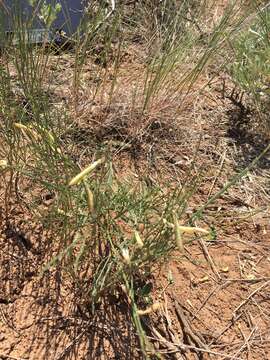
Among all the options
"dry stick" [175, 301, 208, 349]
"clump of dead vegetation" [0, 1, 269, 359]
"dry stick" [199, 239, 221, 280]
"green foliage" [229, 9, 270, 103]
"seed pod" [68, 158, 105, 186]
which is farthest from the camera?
"green foliage" [229, 9, 270, 103]

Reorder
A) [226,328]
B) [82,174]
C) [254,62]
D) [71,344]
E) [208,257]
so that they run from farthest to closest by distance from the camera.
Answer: [254,62], [208,257], [226,328], [71,344], [82,174]

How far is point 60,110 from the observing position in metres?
1.67

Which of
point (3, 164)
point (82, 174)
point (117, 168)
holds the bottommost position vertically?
point (117, 168)

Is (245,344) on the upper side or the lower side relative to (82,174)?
lower

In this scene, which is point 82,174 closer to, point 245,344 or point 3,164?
point 3,164

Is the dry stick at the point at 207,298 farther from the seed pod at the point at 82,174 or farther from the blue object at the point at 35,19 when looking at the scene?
the blue object at the point at 35,19

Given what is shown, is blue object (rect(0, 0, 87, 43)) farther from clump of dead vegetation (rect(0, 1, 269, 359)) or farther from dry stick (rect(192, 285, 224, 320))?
dry stick (rect(192, 285, 224, 320))

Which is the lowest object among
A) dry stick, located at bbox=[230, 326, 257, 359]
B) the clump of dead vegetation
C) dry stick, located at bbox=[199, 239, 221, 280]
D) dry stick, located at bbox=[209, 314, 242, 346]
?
dry stick, located at bbox=[230, 326, 257, 359]

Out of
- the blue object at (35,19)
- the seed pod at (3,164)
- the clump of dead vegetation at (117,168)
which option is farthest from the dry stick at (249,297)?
the blue object at (35,19)

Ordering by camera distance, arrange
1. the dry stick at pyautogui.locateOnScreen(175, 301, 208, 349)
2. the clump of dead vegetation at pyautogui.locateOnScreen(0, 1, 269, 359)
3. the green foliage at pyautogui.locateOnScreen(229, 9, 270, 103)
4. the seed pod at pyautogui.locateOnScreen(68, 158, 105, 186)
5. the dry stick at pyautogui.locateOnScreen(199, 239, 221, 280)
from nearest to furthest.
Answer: the seed pod at pyautogui.locateOnScreen(68, 158, 105, 186) → the clump of dead vegetation at pyautogui.locateOnScreen(0, 1, 269, 359) → the dry stick at pyautogui.locateOnScreen(175, 301, 208, 349) → the dry stick at pyautogui.locateOnScreen(199, 239, 221, 280) → the green foliage at pyautogui.locateOnScreen(229, 9, 270, 103)

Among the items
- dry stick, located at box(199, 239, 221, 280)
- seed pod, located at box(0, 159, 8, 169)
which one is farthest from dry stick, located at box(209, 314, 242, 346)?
seed pod, located at box(0, 159, 8, 169)

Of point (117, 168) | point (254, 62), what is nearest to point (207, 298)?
point (117, 168)

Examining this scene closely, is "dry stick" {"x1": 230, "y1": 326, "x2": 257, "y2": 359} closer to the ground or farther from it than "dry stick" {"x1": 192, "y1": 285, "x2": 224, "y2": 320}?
closer to the ground

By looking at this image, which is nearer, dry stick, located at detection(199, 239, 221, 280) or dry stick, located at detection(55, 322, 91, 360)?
dry stick, located at detection(55, 322, 91, 360)
